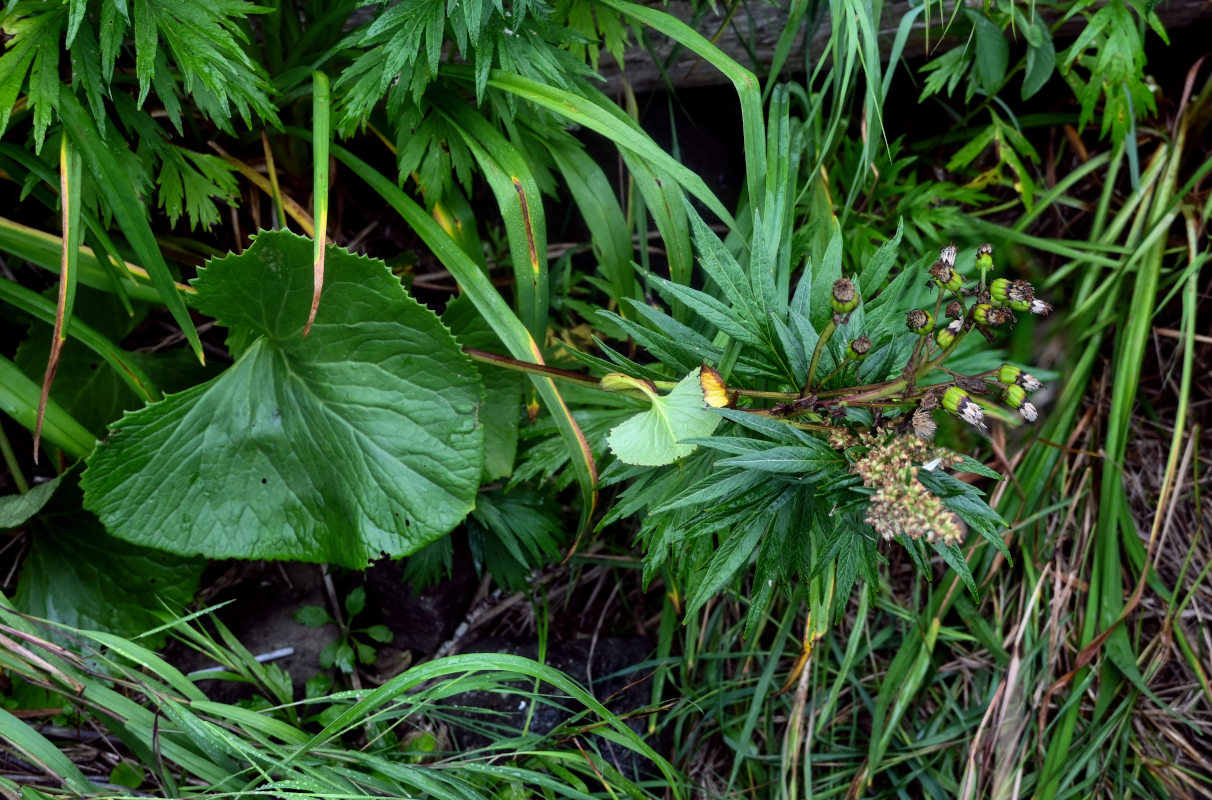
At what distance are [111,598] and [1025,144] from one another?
6.64 feet

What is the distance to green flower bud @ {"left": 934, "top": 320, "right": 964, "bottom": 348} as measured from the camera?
949 millimetres

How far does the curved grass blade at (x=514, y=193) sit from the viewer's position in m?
1.35

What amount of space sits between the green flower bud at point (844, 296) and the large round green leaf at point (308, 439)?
627 mm

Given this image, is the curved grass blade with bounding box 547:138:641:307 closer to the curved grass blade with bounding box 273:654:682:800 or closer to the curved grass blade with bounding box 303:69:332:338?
the curved grass blade with bounding box 303:69:332:338

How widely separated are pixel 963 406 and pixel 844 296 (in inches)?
6.9

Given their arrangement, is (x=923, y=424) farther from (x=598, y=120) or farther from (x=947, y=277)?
(x=598, y=120)

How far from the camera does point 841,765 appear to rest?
5.89 ft

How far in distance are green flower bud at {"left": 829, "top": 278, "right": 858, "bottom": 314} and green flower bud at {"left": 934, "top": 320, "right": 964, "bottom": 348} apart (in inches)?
4.1

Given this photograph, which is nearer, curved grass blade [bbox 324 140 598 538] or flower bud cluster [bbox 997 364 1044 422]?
flower bud cluster [bbox 997 364 1044 422]

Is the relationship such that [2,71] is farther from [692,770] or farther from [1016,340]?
[1016,340]

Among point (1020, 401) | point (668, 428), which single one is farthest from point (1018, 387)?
point (668, 428)

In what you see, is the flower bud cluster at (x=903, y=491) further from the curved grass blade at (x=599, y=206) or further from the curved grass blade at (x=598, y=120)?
the curved grass blade at (x=599, y=206)

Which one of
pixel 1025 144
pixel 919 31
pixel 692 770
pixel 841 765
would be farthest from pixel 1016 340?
pixel 692 770

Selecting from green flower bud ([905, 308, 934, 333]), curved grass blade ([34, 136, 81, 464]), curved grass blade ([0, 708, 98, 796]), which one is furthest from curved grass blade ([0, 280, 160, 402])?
green flower bud ([905, 308, 934, 333])
